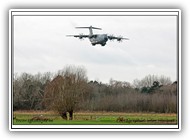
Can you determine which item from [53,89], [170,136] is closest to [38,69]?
[53,89]

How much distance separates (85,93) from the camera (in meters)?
7.68

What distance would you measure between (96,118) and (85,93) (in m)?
0.27

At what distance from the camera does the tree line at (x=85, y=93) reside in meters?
7.59

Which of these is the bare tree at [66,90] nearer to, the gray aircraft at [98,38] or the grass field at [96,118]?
the grass field at [96,118]

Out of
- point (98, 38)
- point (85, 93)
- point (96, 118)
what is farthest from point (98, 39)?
point (96, 118)

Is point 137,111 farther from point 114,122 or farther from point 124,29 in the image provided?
point 124,29

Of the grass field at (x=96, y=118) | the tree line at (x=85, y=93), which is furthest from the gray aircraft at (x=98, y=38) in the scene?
the grass field at (x=96, y=118)

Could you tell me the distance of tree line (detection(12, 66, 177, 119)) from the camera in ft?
24.9

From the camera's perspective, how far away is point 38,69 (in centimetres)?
759

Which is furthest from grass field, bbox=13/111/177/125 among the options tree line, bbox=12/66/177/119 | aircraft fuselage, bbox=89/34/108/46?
aircraft fuselage, bbox=89/34/108/46

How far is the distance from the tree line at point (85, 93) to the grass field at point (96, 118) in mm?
55

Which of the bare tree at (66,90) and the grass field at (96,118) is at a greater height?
the bare tree at (66,90)

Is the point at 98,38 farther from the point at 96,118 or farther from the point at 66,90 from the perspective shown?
the point at 96,118

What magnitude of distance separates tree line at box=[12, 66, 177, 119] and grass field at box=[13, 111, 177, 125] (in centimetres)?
5
